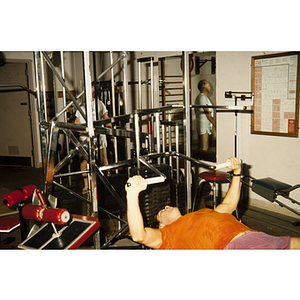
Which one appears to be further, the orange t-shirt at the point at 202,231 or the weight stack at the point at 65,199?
the weight stack at the point at 65,199

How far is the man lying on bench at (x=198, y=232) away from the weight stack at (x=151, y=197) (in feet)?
1.39

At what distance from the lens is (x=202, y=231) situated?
86.2 inches

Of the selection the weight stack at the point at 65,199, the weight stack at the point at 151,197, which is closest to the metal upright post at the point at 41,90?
the weight stack at the point at 65,199

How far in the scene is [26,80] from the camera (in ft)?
21.2

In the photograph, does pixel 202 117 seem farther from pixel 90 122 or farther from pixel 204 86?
pixel 90 122

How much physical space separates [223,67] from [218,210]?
8.10 ft

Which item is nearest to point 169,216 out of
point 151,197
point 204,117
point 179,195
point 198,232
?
point 198,232

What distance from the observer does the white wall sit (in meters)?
3.76

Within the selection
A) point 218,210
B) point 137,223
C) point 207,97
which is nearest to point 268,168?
point 207,97

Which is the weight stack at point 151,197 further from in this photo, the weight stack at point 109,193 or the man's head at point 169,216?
the weight stack at point 109,193

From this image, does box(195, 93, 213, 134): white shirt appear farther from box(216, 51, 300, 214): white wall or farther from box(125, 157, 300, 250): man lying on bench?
box(125, 157, 300, 250): man lying on bench

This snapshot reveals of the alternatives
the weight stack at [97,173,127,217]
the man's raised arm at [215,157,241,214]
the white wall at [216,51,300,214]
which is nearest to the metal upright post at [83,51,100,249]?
the weight stack at [97,173,127,217]

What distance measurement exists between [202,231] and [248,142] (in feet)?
7.41

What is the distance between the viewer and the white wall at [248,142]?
3762mm
